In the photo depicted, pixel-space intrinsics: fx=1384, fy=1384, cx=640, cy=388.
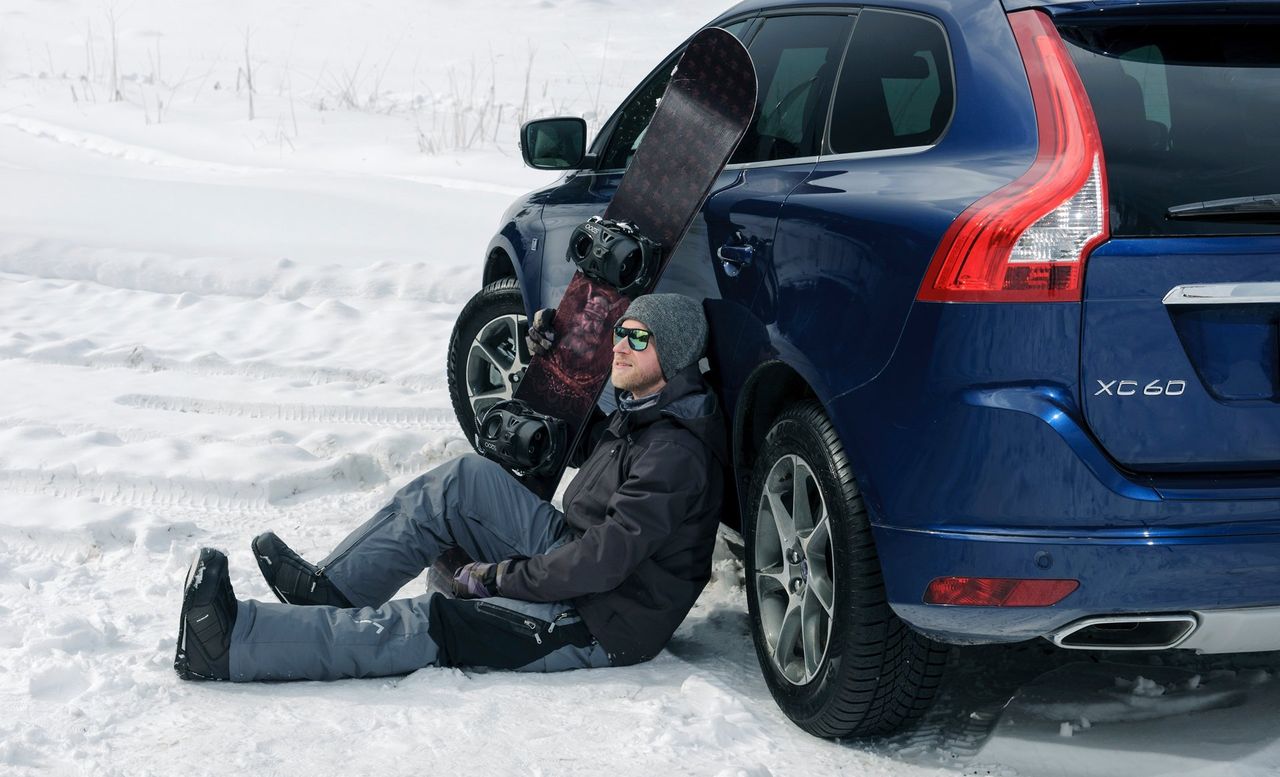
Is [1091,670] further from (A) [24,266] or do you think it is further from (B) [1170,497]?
(A) [24,266]

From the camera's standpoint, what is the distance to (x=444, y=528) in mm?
4066

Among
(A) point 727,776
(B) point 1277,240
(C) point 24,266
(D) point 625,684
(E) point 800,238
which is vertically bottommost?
(C) point 24,266

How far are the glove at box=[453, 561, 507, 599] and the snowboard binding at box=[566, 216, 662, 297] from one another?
0.97m

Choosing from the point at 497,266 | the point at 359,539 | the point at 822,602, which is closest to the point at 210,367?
the point at 497,266

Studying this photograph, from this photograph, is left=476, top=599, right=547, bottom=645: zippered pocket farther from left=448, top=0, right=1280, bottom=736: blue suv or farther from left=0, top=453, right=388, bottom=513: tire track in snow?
left=0, top=453, right=388, bottom=513: tire track in snow

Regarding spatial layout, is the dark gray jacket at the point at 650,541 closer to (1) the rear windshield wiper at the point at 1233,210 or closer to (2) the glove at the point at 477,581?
(2) the glove at the point at 477,581

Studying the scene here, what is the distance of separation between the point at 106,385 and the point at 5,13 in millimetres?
24174

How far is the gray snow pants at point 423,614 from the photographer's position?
11.7 ft

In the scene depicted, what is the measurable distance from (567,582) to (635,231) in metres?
1.19

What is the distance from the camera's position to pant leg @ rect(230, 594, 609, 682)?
3559 millimetres

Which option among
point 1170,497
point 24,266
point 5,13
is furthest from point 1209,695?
point 5,13

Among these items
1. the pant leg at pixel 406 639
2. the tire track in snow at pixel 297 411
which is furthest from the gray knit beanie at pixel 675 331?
the tire track in snow at pixel 297 411

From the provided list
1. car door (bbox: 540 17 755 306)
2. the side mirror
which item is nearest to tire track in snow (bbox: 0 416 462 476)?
car door (bbox: 540 17 755 306)

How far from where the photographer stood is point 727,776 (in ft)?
9.64
